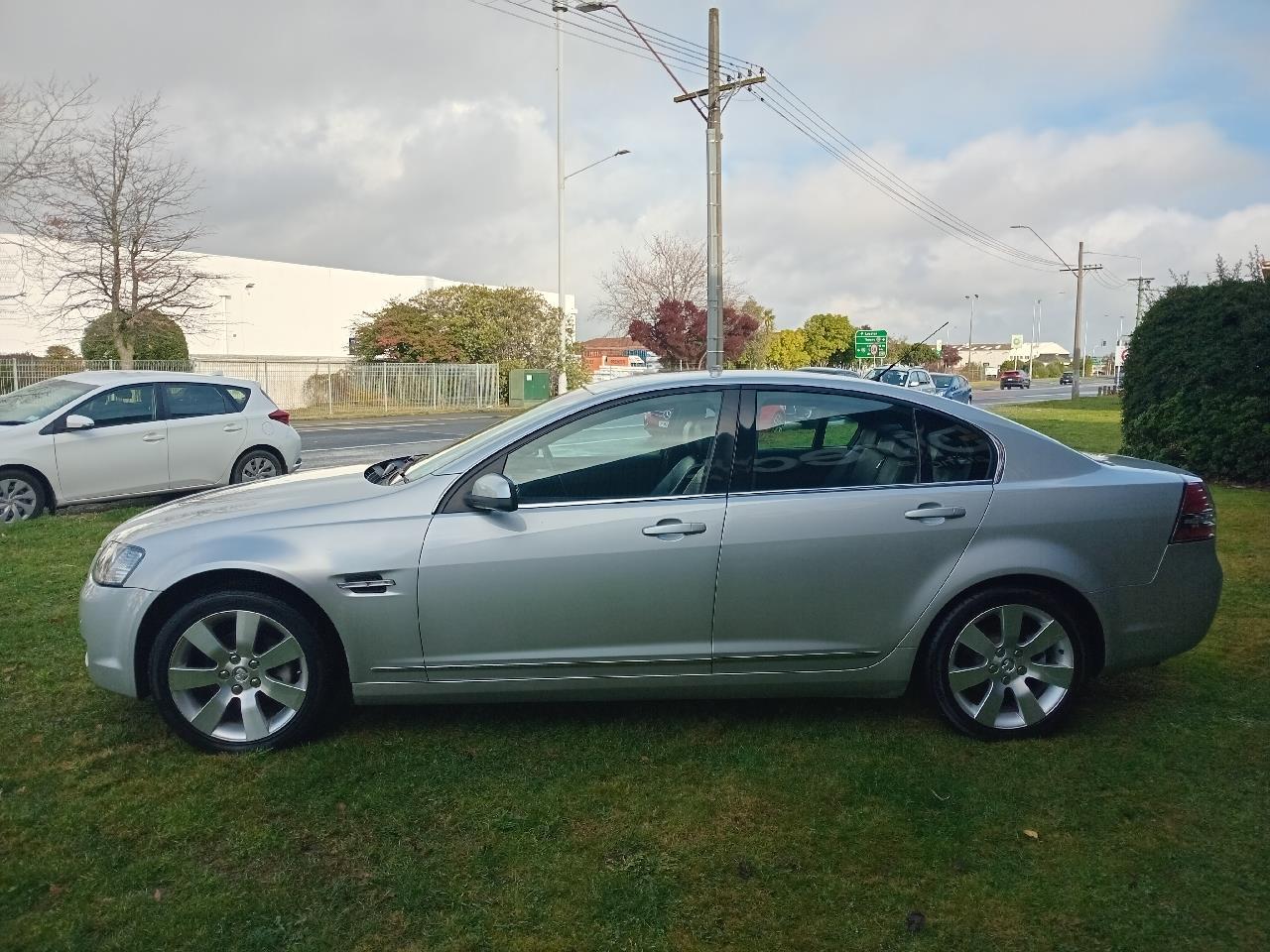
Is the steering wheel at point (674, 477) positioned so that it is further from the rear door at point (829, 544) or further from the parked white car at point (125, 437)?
the parked white car at point (125, 437)

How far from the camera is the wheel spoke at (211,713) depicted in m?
4.04

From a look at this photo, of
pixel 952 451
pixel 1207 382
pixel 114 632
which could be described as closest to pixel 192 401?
pixel 114 632

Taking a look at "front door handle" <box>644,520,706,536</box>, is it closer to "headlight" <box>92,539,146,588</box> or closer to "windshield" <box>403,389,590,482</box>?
"windshield" <box>403,389,590,482</box>

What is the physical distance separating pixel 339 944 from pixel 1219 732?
12.1 ft

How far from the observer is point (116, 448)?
9883mm

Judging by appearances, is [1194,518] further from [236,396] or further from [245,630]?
[236,396]

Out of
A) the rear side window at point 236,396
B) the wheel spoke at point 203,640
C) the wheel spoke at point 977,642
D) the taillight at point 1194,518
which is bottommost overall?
the wheel spoke at point 977,642

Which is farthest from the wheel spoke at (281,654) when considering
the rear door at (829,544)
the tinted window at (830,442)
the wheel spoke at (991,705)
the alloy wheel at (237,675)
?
the wheel spoke at (991,705)

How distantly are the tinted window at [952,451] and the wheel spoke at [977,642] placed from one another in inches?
25.0

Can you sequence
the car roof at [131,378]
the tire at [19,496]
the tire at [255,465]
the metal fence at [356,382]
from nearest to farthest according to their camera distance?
the tire at [19,496] → the car roof at [131,378] → the tire at [255,465] → the metal fence at [356,382]

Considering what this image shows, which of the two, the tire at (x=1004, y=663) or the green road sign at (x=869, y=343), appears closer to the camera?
the tire at (x=1004, y=663)

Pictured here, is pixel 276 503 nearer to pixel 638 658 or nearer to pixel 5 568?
pixel 638 658

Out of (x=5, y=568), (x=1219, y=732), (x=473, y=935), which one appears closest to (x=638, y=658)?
(x=473, y=935)

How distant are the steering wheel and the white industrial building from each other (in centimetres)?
3937
